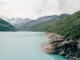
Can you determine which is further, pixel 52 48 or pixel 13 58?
pixel 52 48

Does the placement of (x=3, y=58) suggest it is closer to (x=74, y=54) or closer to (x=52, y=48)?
(x=52, y=48)

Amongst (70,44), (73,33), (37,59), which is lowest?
(37,59)

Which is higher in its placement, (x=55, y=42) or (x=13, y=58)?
(x=55, y=42)

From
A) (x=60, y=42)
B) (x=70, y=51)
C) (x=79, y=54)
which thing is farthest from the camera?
(x=60, y=42)

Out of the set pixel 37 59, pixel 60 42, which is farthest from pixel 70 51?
pixel 37 59

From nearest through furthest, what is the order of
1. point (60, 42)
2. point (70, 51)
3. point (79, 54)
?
point (79, 54)
point (70, 51)
point (60, 42)

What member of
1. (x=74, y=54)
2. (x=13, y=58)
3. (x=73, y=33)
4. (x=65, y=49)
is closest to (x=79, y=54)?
(x=74, y=54)

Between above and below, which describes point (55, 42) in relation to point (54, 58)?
above

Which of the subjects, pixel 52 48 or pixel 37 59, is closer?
pixel 37 59

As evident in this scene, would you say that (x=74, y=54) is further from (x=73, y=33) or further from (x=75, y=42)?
(x=73, y=33)
